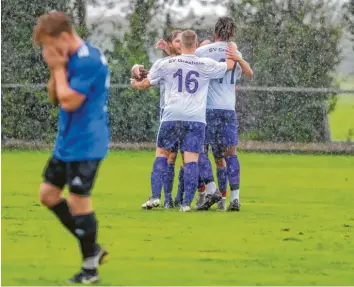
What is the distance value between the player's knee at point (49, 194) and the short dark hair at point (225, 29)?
16.5ft

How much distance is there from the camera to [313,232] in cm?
1108

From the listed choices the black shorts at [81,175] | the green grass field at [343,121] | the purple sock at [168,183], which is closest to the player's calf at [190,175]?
the purple sock at [168,183]

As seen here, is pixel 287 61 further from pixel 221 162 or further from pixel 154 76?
pixel 154 76

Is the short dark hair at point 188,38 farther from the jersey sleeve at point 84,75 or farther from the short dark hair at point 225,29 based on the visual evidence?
the jersey sleeve at point 84,75

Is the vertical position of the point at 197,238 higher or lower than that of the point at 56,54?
lower

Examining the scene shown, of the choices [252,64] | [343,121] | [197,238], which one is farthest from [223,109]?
[343,121]

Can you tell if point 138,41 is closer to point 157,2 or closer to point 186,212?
point 157,2

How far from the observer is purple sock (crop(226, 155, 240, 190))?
43.3ft

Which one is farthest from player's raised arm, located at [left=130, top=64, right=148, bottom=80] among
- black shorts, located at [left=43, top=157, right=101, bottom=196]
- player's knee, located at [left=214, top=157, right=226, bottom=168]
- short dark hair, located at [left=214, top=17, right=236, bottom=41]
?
black shorts, located at [left=43, top=157, right=101, bottom=196]

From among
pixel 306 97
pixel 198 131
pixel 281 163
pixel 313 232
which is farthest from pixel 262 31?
pixel 313 232

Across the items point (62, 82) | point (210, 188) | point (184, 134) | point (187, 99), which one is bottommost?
point (210, 188)

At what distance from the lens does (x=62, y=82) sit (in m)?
7.72

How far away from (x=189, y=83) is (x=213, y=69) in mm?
247

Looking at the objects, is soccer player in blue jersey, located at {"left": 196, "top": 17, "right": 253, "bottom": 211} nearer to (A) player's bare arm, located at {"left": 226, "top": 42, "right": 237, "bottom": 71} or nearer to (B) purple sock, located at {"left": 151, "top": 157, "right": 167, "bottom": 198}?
(A) player's bare arm, located at {"left": 226, "top": 42, "right": 237, "bottom": 71}
